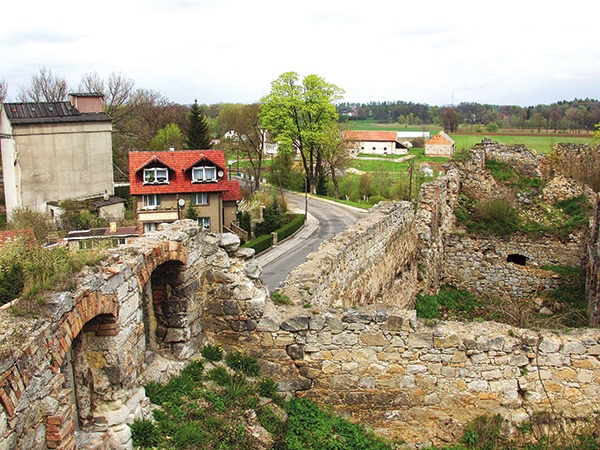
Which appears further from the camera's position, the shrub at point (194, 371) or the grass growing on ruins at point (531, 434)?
the grass growing on ruins at point (531, 434)

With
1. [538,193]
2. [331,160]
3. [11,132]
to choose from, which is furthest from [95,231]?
[331,160]

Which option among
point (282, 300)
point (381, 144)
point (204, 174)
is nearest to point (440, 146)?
point (381, 144)

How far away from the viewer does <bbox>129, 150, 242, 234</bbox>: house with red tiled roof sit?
4081 cm

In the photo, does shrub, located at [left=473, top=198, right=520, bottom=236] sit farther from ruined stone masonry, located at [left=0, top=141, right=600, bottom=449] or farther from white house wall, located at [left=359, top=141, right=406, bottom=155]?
white house wall, located at [left=359, top=141, right=406, bottom=155]

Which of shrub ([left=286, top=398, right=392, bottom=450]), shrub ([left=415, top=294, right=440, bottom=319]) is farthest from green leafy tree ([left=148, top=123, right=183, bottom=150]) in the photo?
shrub ([left=286, top=398, right=392, bottom=450])

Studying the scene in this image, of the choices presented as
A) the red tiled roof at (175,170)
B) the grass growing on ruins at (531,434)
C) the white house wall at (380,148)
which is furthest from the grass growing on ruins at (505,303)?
the white house wall at (380,148)

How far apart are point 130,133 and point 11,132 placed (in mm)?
17310

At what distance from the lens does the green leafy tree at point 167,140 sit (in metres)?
60.1

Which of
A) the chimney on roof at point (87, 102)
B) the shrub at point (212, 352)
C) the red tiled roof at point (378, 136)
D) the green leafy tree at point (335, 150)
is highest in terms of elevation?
the chimney on roof at point (87, 102)

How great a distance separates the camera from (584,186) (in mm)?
23859

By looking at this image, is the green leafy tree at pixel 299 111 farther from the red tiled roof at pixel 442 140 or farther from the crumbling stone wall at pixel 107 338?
the crumbling stone wall at pixel 107 338

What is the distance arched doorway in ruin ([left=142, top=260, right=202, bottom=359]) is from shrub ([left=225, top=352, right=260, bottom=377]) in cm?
62

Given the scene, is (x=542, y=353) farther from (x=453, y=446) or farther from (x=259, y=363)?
(x=259, y=363)

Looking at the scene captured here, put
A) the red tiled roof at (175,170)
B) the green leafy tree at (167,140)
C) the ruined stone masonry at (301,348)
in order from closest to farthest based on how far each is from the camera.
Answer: the ruined stone masonry at (301,348) < the red tiled roof at (175,170) < the green leafy tree at (167,140)
